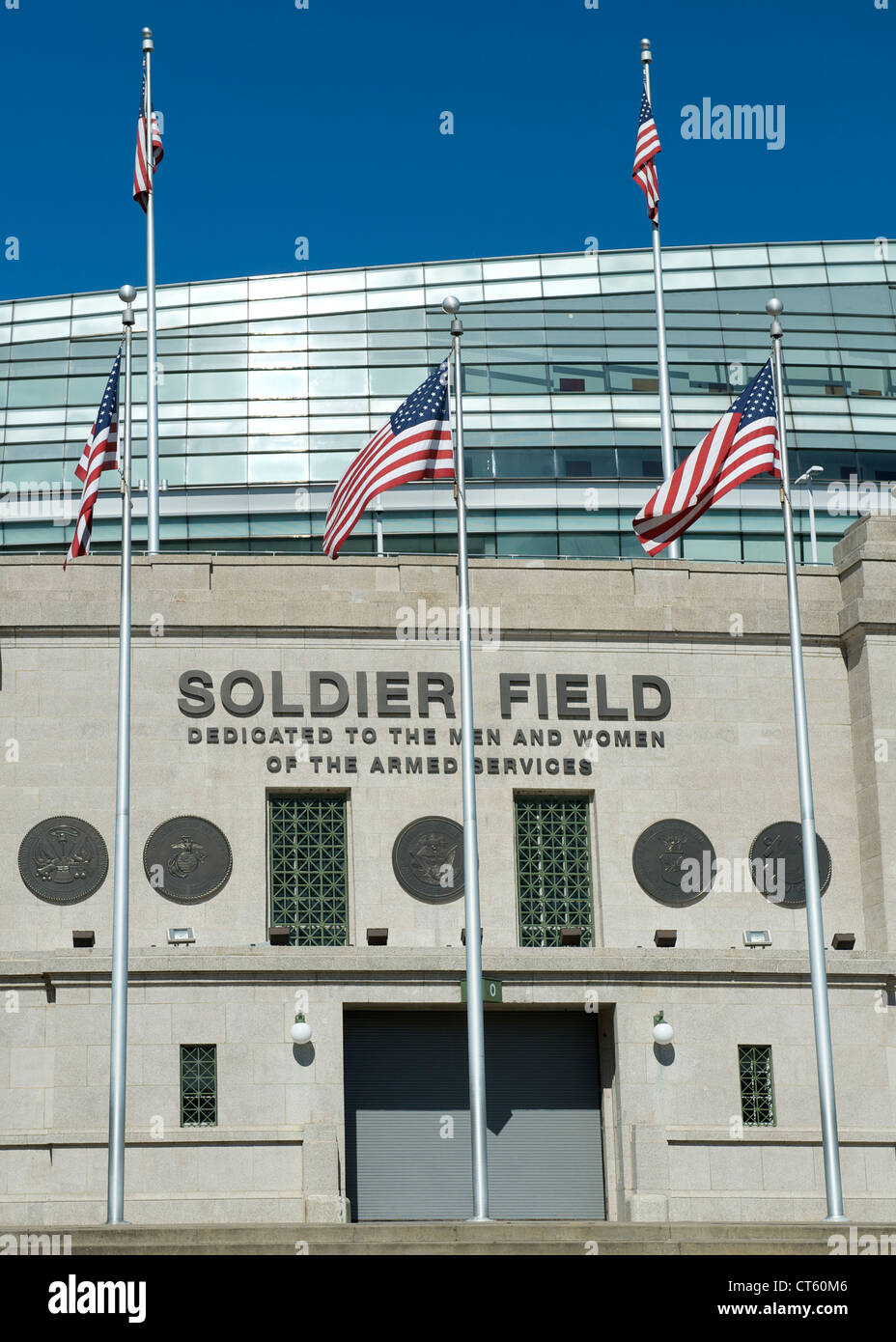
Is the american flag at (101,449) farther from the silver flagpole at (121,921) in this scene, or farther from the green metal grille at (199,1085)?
the green metal grille at (199,1085)

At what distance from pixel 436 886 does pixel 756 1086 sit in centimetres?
552

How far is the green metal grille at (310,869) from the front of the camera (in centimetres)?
2830

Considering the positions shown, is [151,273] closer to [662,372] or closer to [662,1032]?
[662,372]

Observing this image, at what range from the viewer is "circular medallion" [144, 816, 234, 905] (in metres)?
28.0

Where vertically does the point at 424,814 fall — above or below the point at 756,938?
above

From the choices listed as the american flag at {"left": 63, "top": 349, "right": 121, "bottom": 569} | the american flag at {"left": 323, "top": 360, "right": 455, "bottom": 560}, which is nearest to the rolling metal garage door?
the american flag at {"left": 323, "top": 360, "right": 455, "bottom": 560}

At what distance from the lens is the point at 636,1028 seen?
1052 inches

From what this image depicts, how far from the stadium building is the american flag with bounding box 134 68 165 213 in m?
6.91

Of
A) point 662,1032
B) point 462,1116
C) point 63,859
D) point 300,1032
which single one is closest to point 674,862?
point 662,1032

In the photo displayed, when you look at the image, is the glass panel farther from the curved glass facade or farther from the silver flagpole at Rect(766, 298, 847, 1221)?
the silver flagpole at Rect(766, 298, 847, 1221)

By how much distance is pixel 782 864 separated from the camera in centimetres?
2922

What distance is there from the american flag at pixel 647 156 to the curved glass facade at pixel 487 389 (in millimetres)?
20572
